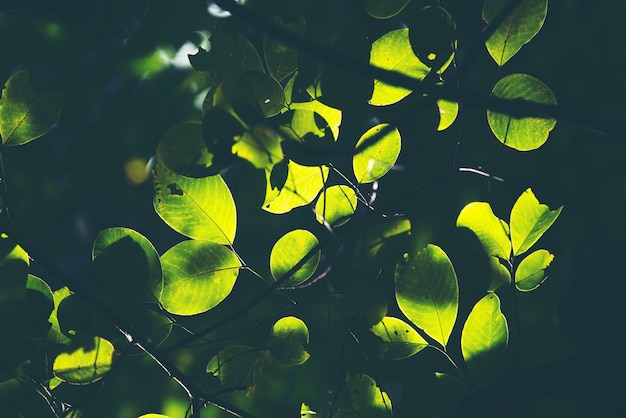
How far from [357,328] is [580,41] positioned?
90 cm

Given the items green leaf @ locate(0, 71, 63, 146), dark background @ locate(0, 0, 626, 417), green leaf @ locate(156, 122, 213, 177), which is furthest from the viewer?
dark background @ locate(0, 0, 626, 417)

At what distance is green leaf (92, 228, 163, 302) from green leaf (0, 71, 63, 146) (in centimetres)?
14

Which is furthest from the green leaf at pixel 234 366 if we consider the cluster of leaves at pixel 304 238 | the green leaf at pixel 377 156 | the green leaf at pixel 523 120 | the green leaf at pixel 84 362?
the green leaf at pixel 523 120

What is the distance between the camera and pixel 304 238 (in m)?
0.54

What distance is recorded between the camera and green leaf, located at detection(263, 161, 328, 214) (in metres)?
0.52

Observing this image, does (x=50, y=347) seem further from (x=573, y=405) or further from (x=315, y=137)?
(x=573, y=405)

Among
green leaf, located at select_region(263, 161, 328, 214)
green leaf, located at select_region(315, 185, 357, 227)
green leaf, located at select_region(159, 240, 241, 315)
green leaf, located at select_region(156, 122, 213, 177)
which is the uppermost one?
green leaf, located at select_region(156, 122, 213, 177)

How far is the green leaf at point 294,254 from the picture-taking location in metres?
0.54

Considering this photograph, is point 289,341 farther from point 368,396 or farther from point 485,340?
point 485,340

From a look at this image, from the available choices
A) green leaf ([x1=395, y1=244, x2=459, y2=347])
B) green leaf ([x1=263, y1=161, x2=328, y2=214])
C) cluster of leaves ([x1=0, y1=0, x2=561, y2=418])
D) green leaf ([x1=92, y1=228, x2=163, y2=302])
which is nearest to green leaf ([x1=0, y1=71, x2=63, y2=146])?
cluster of leaves ([x1=0, y1=0, x2=561, y2=418])

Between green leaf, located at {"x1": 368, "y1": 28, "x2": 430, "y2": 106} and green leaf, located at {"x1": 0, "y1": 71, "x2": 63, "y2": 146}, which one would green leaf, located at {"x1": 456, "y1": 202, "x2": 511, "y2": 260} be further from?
green leaf, located at {"x1": 0, "y1": 71, "x2": 63, "y2": 146}

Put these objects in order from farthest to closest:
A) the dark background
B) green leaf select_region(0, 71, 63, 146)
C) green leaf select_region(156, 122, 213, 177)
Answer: the dark background, green leaf select_region(0, 71, 63, 146), green leaf select_region(156, 122, 213, 177)

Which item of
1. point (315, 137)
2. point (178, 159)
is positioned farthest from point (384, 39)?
point (178, 159)

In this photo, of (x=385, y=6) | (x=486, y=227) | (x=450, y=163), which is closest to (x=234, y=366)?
(x=486, y=227)
